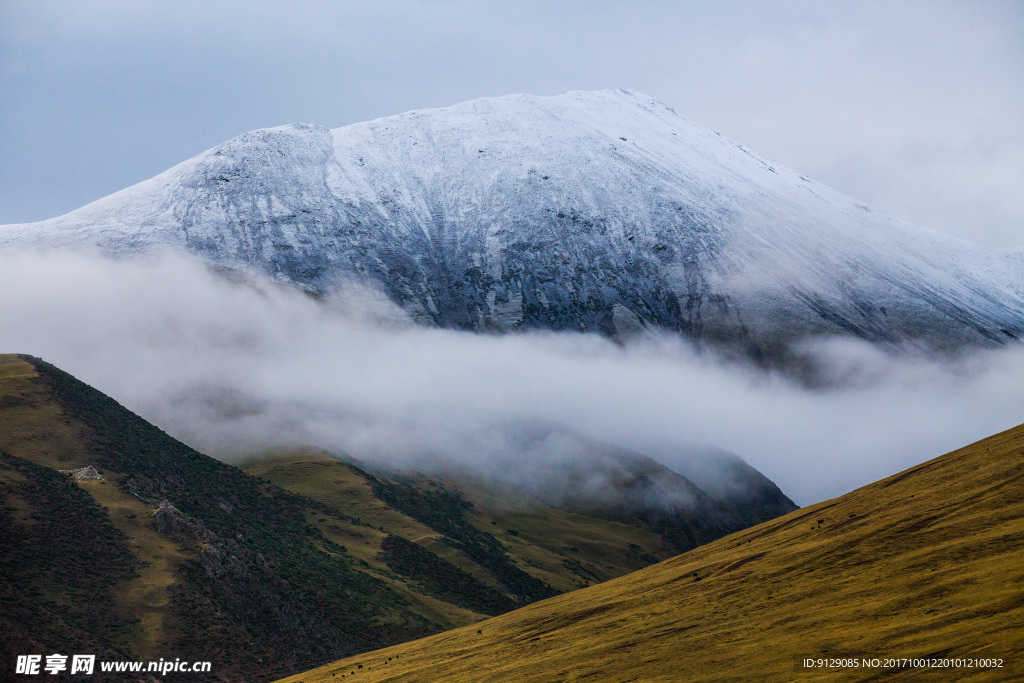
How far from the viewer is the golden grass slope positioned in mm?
33312

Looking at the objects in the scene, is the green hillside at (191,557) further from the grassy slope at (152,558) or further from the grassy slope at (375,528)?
the grassy slope at (375,528)

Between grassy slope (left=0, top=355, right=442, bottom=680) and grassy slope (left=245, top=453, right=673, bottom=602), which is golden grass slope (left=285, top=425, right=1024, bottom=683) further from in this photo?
grassy slope (left=245, top=453, right=673, bottom=602)

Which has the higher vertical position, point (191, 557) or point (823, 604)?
point (191, 557)

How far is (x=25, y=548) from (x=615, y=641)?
5954 cm

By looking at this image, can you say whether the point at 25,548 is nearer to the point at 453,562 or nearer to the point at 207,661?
the point at 207,661

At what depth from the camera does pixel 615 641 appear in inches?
1922

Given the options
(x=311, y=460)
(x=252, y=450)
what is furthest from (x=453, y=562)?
(x=252, y=450)

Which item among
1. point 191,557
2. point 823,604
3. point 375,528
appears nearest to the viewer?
point 823,604

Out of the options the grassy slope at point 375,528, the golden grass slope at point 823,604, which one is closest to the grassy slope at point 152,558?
the grassy slope at point 375,528

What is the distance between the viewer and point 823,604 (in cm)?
4091

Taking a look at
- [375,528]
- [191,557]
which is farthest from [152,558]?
[375,528]

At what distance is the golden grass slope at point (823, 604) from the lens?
33.3 meters

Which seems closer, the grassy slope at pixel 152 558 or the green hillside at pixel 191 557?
the grassy slope at pixel 152 558

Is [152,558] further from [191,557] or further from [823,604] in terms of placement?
[823,604]
